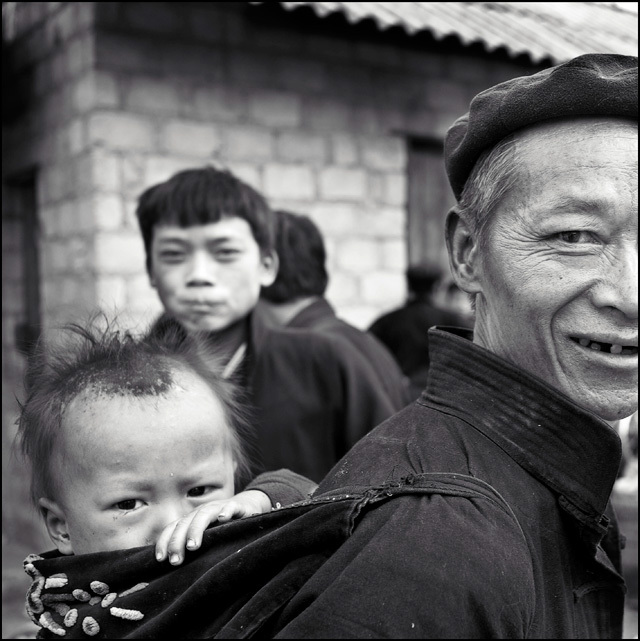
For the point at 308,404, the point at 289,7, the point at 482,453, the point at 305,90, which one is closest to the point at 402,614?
the point at 482,453

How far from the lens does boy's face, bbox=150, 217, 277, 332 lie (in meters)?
2.65

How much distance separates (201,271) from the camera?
104 inches

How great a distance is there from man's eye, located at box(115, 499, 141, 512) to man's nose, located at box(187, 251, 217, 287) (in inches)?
46.2

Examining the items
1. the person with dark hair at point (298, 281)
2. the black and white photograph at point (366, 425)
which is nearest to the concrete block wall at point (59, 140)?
the person with dark hair at point (298, 281)

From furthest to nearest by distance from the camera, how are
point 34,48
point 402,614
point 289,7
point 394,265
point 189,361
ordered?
point 394,265 < point 34,48 < point 289,7 < point 189,361 < point 402,614

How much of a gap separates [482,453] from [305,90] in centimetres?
479

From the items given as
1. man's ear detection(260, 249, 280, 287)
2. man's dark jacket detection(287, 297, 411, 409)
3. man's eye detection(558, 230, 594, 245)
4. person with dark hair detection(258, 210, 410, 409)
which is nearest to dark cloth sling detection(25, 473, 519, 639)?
man's eye detection(558, 230, 594, 245)

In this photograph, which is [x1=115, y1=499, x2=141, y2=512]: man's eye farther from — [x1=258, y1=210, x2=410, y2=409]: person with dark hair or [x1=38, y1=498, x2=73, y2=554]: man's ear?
[x1=258, y1=210, x2=410, y2=409]: person with dark hair

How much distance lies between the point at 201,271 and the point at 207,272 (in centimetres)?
2

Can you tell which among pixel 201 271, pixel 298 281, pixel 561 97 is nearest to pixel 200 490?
pixel 561 97

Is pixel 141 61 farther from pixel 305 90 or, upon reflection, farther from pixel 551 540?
pixel 551 540

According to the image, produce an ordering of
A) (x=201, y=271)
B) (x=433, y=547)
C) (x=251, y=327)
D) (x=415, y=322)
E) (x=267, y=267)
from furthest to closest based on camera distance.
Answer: (x=415, y=322) → (x=267, y=267) → (x=251, y=327) → (x=201, y=271) → (x=433, y=547)

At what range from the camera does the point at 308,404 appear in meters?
2.78

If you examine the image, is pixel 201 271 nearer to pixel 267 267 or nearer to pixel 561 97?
pixel 267 267
